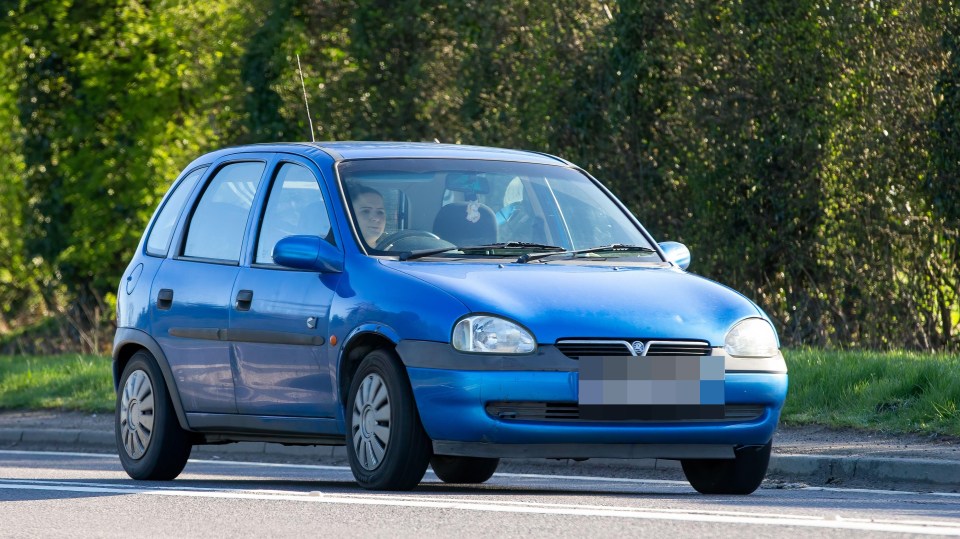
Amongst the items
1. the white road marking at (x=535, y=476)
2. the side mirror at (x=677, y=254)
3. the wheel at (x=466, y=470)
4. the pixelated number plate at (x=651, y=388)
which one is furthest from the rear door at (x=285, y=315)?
the white road marking at (x=535, y=476)

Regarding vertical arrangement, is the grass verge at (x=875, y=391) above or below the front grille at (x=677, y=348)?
below

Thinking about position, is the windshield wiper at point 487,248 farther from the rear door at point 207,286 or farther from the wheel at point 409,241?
the rear door at point 207,286

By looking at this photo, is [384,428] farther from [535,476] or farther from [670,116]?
[670,116]

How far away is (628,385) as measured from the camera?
7.89 metres

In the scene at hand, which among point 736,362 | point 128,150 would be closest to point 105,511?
point 736,362

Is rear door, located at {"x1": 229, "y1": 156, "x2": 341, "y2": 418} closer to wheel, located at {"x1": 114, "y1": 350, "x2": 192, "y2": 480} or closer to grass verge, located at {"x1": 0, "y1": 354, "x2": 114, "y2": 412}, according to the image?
wheel, located at {"x1": 114, "y1": 350, "x2": 192, "y2": 480}

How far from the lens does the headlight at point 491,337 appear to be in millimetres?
7832

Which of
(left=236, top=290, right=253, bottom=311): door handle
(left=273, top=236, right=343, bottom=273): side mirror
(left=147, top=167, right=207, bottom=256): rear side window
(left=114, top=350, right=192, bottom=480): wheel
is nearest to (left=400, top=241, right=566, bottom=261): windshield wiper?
(left=273, top=236, right=343, bottom=273): side mirror

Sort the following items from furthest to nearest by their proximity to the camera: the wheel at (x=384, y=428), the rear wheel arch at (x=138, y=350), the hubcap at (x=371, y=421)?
the rear wheel arch at (x=138, y=350) → the hubcap at (x=371, y=421) → the wheel at (x=384, y=428)

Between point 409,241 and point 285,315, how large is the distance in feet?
2.40

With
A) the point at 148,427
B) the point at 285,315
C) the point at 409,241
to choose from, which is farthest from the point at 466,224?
the point at 148,427

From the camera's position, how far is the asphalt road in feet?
22.1

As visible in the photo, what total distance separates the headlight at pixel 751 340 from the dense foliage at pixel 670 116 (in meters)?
9.23

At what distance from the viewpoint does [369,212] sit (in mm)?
8969
